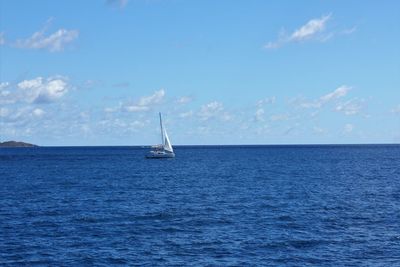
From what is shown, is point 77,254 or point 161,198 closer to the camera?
point 77,254

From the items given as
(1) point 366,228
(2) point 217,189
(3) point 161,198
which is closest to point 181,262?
(1) point 366,228

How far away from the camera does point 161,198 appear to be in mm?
74750

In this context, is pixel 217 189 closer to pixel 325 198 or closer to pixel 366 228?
pixel 325 198

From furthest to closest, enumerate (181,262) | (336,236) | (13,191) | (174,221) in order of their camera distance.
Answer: (13,191), (174,221), (336,236), (181,262)

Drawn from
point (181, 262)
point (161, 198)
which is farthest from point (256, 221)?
point (161, 198)

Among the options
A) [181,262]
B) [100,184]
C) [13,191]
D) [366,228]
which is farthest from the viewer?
[100,184]

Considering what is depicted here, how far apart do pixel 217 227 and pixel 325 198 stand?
1106 inches

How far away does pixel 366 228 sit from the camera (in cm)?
5112

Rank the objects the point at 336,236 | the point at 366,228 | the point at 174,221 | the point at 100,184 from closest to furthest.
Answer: the point at 336,236
the point at 366,228
the point at 174,221
the point at 100,184

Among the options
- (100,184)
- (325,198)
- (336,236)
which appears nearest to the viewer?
(336,236)

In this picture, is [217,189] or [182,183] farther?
[182,183]

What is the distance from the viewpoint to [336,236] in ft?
155

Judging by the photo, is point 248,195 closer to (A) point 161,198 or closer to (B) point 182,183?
(A) point 161,198

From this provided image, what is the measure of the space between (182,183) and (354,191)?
31677mm
